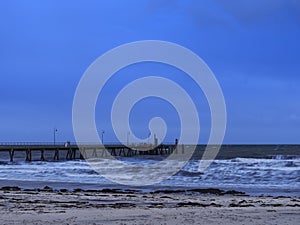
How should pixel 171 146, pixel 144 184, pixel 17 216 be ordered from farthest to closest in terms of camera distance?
1. pixel 171 146
2. pixel 144 184
3. pixel 17 216

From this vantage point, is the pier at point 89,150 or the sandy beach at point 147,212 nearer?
the sandy beach at point 147,212

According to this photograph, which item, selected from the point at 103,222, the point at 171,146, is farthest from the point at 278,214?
the point at 171,146

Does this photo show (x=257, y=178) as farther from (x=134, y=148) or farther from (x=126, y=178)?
(x=134, y=148)

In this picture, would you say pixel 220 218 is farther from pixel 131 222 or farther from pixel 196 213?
pixel 131 222

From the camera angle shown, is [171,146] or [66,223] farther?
[171,146]

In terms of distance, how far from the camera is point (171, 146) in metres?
93.6

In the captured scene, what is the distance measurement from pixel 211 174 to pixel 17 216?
2407 cm

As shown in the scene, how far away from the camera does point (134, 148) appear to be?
85375 mm

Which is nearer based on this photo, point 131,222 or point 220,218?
point 131,222

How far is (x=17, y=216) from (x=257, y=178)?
873 inches

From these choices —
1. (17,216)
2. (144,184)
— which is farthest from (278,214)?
(144,184)

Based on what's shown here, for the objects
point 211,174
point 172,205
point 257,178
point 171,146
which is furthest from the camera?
point 171,146

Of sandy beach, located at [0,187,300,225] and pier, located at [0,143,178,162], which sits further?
pier, located at [0,143,178,162]

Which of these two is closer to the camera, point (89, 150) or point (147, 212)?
point (147, 212)
